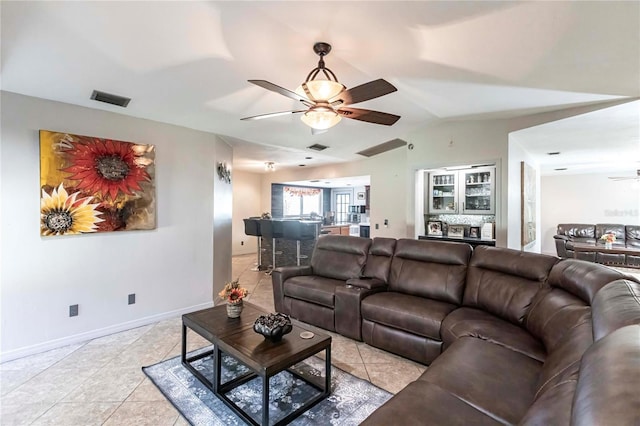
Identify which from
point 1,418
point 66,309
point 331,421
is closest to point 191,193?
point 66,309

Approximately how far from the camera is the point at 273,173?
29.1 feet

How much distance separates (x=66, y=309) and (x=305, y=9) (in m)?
3.52

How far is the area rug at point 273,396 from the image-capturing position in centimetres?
196

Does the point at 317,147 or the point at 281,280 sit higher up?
the point at 317,147

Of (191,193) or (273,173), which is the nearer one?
(191,193)

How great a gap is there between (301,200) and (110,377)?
8.28 meters

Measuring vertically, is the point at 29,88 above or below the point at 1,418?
above

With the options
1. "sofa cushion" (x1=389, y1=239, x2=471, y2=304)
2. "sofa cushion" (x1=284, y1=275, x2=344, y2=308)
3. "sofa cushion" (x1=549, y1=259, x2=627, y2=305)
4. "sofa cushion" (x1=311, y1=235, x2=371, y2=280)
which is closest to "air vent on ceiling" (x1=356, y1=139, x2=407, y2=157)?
"sofa cushion" (x1=311, y1=235, x2=371, y2=280)

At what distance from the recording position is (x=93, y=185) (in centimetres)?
313

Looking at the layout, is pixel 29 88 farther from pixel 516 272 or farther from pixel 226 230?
pixel 516 272

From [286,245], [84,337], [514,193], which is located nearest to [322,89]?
[84,337]

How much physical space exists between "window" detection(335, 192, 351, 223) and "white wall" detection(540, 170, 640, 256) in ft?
20.0

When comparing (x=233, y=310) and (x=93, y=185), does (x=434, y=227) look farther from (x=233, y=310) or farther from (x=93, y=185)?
(x=93, y=185)

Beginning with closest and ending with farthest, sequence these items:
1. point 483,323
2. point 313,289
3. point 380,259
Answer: point 483,323, point 313,289, point 380,259
